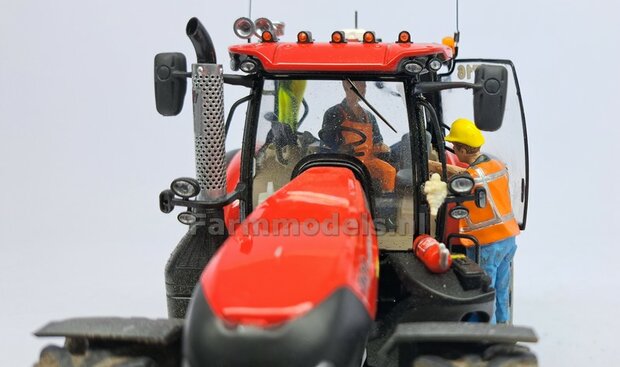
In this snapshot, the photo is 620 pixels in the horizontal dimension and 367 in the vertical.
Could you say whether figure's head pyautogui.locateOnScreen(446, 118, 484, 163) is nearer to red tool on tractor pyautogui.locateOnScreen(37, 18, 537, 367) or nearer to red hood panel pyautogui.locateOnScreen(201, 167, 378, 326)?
red tool on tractor pyautogui.locateOnScreen(37, 18, 537, 367)

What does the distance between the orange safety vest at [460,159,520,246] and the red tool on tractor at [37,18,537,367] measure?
24 cm

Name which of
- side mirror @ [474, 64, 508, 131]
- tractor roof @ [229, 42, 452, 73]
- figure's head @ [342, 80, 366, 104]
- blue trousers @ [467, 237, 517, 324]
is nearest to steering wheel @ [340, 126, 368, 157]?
figure's head @ [342, 80, 366, 104]

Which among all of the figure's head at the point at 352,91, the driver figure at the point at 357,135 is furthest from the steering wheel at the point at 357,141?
the figure's head at the point at 352,91

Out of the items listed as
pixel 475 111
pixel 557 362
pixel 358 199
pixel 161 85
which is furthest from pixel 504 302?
pixel 161 85

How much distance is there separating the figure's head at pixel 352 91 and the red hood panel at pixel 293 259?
840 mm

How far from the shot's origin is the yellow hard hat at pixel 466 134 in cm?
492

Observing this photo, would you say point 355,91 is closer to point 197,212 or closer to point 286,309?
point 197,212

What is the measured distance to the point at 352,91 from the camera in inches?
156

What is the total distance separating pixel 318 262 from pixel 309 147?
61.4 inches

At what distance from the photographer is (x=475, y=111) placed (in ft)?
12.0

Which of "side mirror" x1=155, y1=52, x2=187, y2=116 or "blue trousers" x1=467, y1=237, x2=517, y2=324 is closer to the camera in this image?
"side mirror" x1=155, y1=52, x2=187, y2=116

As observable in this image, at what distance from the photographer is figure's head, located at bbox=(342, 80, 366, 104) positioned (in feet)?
12.9

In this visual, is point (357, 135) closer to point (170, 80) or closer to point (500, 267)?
point (170, 80)

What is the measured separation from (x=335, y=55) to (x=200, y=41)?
69 cm
